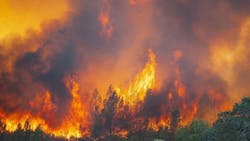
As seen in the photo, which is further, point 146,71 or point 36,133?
point 146,71

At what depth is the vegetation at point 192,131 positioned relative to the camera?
59219 mm

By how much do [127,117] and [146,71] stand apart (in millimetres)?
25513

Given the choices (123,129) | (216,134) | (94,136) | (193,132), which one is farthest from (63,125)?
(216,134)

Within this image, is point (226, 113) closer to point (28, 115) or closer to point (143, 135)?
point (143, 135)

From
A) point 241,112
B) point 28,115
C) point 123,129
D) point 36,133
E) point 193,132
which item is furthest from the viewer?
point 123,129

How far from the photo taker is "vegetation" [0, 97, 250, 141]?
194 feet

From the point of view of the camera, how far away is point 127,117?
6486 inches

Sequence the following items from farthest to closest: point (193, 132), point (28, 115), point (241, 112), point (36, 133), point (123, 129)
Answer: point (123, 129)
point (28, 115)
point (36, 133)
point (193, 132)
point (241, 112)

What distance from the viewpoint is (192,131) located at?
366 feet

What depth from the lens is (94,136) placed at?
152125mm

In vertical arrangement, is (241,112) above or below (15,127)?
below

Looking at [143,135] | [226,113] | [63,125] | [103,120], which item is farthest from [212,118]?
[226,113]

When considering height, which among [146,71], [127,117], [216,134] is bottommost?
[216,134]

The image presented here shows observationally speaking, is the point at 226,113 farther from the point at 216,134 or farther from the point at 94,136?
the point at 94,136
